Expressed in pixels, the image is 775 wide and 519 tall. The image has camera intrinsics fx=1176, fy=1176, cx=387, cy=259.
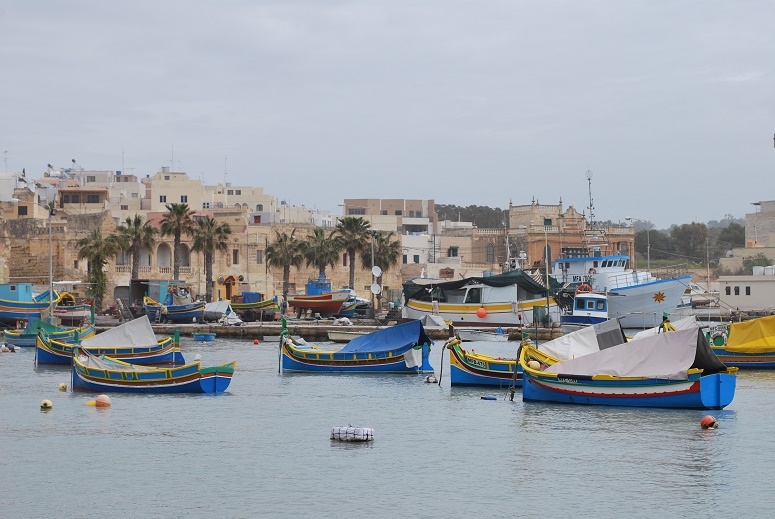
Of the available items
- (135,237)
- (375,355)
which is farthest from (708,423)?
(135,237)

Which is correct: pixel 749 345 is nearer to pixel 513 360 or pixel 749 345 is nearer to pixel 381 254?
pixel 513 360

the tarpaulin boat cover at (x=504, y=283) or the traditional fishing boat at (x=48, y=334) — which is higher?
the tarpaulin boat cover at (x=504, y=283)

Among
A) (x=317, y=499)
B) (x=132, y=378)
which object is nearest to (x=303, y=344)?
(x=132, y=378)

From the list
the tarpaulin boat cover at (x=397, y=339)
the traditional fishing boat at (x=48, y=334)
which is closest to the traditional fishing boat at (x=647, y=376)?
the tarpaulin boat cover at (x=397, y=339)

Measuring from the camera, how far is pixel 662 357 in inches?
1334

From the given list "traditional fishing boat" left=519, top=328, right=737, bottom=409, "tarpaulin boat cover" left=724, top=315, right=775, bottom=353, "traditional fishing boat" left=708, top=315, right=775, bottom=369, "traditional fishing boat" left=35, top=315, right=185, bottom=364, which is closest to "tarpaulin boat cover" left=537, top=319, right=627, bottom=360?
"traditional fishing boat" left=519, top=328, right=737, bottom=409

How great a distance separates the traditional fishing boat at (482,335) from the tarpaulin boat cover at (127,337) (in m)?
23.4

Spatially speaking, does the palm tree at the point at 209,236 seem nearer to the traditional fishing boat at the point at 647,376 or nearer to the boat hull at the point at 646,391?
the traditional fishing boat at the point at 647,376

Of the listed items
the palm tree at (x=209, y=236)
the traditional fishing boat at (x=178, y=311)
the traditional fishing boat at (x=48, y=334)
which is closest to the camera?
the traditional fishing boat at (x=48, y=334)

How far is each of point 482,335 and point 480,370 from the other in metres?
25.7

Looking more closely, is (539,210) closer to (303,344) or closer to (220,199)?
(220,199)

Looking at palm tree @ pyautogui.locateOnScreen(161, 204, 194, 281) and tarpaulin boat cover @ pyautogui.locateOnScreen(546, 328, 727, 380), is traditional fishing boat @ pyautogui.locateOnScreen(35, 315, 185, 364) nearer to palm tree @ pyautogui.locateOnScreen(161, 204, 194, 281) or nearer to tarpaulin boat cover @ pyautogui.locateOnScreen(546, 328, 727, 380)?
tarpaulin boat cover @ pyautogui.locateOnScreen(546, 328, 727, 380)

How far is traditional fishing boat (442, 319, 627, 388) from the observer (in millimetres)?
38219

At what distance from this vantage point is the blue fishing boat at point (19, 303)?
71781 millimetres
